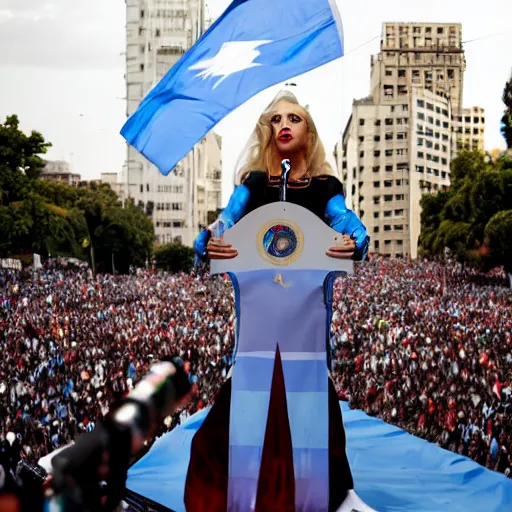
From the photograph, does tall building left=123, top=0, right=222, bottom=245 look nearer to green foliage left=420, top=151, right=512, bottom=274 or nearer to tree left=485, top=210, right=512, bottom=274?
green foliage left=420, top=151, right=512, bottom=274

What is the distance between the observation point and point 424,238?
2459cm

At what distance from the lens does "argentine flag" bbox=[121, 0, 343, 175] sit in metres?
6.43

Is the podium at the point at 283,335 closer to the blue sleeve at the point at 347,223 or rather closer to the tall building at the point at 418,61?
the blue sleeve at the point at 347,223

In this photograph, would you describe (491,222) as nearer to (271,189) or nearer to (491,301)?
(491,301)

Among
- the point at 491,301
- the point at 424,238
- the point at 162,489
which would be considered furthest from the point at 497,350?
the point at 424,238

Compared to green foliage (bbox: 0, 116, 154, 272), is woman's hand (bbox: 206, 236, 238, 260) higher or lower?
lower

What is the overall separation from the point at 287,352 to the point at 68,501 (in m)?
4.11

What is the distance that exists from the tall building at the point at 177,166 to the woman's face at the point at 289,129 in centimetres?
4211

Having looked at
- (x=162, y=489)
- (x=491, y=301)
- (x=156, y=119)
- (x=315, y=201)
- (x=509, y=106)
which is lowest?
(x=162, y=489)

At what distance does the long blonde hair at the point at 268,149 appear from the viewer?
6676 millimetres

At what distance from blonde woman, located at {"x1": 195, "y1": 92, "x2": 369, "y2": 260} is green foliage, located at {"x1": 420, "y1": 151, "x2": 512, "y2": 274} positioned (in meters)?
9.04

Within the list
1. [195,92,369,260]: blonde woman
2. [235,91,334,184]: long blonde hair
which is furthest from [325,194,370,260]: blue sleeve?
[235,91,334,184]: long blonde hair

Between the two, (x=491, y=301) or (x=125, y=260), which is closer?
(x=491, y=301)

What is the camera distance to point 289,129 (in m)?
6.61
